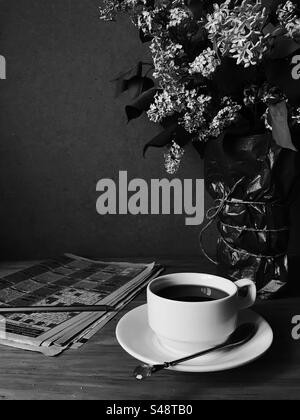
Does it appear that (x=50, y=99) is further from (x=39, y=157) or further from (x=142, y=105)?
(x=142, y=105)

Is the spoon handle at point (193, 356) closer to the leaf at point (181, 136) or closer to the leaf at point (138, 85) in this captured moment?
the leaf at point (181, 136)

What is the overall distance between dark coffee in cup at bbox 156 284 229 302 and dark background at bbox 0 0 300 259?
0.48 m

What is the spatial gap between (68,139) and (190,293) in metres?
0.59

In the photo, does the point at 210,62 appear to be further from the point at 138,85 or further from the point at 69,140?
the point at 69,140

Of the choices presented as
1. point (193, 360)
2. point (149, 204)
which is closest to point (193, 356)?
point (193, 360)

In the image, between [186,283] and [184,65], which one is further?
[184,65]

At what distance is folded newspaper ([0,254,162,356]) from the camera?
0.60 m

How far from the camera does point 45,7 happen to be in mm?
985

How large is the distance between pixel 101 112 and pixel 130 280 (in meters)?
0.43

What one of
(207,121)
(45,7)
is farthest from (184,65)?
(45,7)

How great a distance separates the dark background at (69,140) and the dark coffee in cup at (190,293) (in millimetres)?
478

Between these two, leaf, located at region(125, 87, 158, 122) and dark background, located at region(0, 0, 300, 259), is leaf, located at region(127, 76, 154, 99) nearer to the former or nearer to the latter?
leaf, located at region(125, 87, 158, 122)

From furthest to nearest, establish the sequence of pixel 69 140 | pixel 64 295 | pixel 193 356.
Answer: pixel 69 140 < pixel 64 295 < pixel 193 356

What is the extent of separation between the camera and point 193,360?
504 mm
